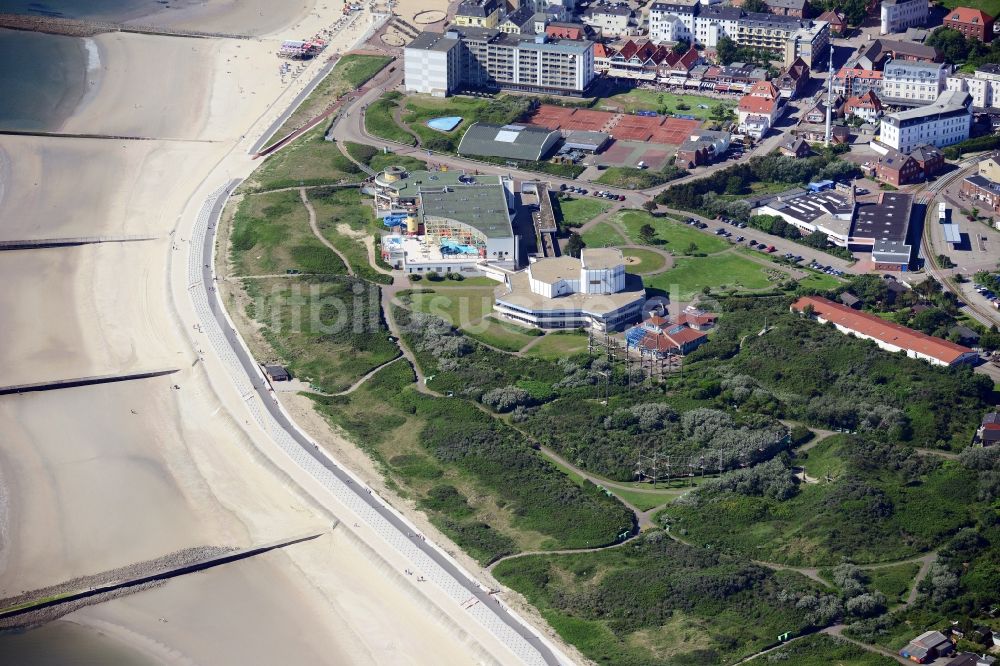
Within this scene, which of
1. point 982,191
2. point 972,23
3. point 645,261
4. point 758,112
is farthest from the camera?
point 972,23

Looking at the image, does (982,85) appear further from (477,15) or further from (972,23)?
(477,15)

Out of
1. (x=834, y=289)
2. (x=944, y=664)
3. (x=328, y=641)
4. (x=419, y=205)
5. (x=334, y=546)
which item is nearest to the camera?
(x=944, y=664)

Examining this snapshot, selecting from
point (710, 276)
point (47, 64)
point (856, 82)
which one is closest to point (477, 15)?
point (856, 82)

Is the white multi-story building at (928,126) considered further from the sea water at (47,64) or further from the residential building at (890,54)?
the sea water at (47,64)

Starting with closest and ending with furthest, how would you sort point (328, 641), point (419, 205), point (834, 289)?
point (328, 641), point (834, 289), point (419, 205)

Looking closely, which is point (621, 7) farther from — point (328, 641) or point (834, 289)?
point (328, 641)

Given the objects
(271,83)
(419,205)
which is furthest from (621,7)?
(419,205)

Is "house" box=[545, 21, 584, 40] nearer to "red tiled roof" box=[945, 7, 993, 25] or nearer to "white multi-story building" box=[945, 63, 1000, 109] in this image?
"red tiled roof" box=[945, 7, 993, 25]
